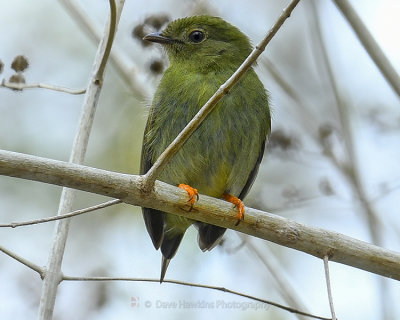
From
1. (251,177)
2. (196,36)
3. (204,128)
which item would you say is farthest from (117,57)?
(251,177)

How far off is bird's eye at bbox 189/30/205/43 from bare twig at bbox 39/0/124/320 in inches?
44.0

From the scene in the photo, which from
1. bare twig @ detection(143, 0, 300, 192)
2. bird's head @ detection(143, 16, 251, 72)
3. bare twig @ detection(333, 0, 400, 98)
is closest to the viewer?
bare twig @ detection(143, 0, 300, 192)

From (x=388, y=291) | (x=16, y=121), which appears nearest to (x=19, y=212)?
(x=16, y=121)

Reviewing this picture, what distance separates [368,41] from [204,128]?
1.26m

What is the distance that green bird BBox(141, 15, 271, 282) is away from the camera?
4.71m

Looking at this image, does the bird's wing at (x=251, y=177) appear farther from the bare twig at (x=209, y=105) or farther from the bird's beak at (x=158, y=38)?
the bare twig at (x=209, y=105)

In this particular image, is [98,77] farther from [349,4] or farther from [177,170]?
[349,4]

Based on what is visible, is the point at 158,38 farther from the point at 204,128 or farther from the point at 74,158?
the point at 74,158

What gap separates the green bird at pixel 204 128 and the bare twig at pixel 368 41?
3.34 feet

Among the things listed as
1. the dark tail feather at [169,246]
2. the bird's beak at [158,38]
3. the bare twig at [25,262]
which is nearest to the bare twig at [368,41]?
the bird's beak at [158,38]

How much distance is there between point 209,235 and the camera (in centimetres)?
509

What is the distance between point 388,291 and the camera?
4.54m

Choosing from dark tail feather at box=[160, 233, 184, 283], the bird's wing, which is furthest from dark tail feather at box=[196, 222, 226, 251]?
the bird's wing

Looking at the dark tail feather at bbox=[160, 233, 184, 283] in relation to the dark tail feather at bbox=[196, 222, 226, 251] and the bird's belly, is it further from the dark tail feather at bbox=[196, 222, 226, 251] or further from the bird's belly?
the bird's belly
